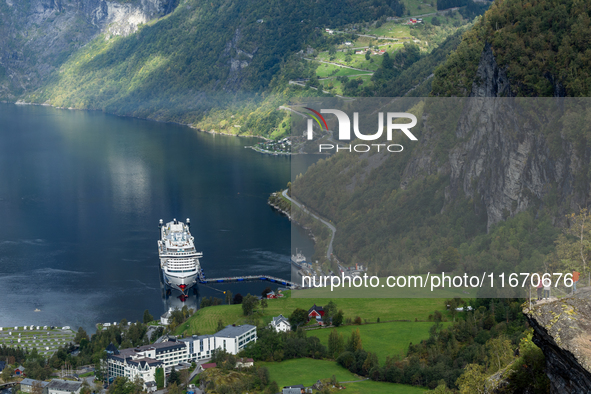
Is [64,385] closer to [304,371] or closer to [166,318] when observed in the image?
[166,318]

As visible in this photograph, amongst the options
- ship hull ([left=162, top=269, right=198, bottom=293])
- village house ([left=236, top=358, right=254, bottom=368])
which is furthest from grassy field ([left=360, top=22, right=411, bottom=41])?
village house ([left=236, top=358, right=254, bottom=368])

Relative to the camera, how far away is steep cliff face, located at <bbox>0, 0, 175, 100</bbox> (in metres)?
160

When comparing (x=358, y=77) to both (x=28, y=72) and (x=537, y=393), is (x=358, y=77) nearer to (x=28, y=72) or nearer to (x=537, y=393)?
(x=537, y=393)

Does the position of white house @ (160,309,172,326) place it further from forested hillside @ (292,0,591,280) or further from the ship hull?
forested hillside @ (292,0,591,280)

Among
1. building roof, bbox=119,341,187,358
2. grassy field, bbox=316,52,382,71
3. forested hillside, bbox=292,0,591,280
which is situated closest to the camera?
forested hillside, bbox=292,0,591,280

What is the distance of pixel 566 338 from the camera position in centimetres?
573

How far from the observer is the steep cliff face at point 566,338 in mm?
5637

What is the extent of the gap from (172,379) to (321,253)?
695 cm

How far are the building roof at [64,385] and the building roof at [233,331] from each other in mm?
5372

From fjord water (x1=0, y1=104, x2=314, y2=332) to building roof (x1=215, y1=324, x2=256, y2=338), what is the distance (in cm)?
711

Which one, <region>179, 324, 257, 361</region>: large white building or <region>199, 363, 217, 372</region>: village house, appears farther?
<region>179, 324, 257, 361</region>: large white building

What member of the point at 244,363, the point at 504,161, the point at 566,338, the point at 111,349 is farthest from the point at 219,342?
the point at 566,338

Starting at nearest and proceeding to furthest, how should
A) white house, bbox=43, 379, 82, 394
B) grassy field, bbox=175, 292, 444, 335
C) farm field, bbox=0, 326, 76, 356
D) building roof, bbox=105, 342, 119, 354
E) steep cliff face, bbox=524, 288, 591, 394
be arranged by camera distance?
steep cliff face, bbox=524, 288, 591, 394, white house, bbox=43, 379, 82, 394, building roof, bbox=105, 342, 119, 354, grassy field, bbox=175, 292, 444, 335, farm field, bbox=0, 326, 76, 356

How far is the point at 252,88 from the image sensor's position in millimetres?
112562
